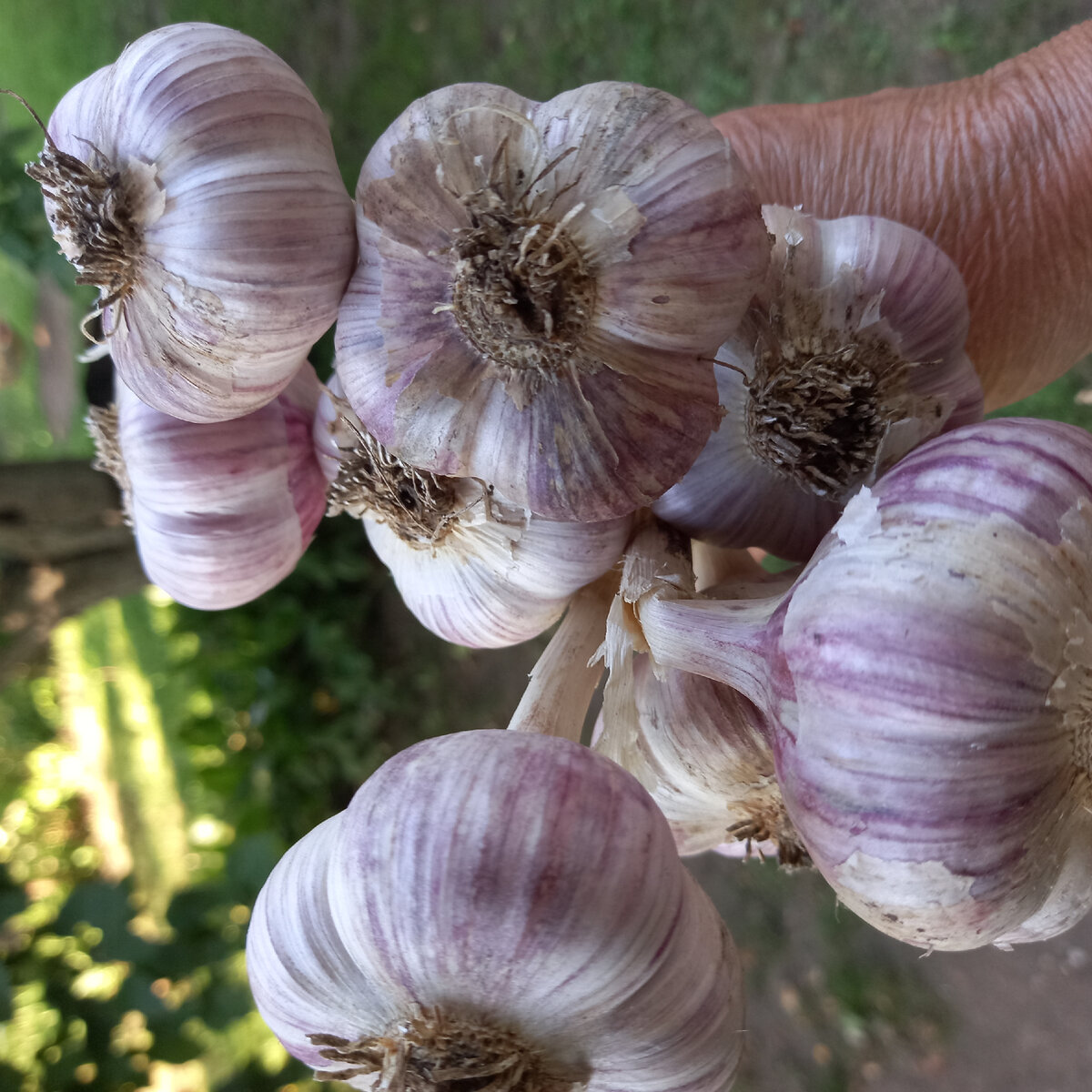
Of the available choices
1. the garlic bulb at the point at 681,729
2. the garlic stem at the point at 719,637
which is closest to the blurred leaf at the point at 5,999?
the garlic bulb at the point at 681,729

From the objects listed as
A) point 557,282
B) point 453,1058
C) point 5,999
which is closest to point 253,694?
point 5,999

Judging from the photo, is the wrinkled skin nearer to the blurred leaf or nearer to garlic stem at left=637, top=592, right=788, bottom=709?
garlic stem at left=637, top=592, right=788, bottom=709

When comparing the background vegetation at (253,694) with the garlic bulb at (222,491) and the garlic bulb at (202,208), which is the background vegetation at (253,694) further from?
the garlic bulb at (202,208)

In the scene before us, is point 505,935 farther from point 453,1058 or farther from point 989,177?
point 989,177

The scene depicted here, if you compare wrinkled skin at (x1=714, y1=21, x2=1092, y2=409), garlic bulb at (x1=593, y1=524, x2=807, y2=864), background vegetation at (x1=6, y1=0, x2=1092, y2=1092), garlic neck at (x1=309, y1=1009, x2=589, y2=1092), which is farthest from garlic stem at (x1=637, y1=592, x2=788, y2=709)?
background vegetation at (x1=6, y1=0, x2=1092, y2=1092)

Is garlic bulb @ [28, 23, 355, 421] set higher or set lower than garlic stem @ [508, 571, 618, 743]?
higher
